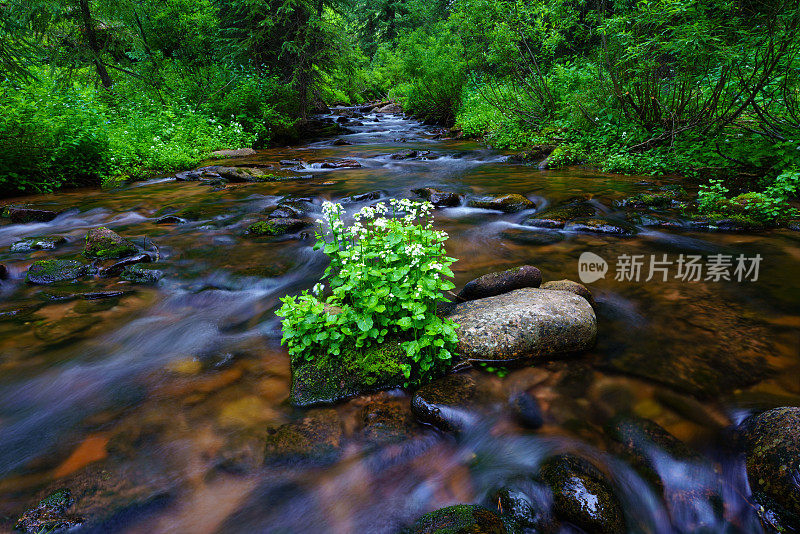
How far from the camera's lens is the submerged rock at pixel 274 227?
21.8ft

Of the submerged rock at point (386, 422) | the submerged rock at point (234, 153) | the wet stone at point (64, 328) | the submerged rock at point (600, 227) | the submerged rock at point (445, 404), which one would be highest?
the submerged rock at point (234, 153)

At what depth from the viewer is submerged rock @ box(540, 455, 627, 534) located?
2.06 meters

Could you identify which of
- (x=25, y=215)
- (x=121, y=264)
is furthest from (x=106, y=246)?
(x=25, y=215)

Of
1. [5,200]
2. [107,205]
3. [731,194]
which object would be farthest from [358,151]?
[731,194]

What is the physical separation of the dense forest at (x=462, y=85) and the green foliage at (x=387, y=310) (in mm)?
6144

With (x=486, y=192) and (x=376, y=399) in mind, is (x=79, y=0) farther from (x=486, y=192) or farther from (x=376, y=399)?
(x=376, y=399)

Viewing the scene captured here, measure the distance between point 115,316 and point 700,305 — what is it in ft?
21.0

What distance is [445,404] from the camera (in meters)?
2.89

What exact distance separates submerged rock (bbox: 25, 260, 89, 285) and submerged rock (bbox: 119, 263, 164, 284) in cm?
52

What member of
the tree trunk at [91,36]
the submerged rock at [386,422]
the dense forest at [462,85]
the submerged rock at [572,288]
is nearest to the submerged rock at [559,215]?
the dense forest at [462,85]

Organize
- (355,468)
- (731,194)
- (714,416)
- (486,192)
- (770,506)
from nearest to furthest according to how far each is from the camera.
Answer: (770,506) → (355,468) → (714,416) → (731,194) → (486,192)

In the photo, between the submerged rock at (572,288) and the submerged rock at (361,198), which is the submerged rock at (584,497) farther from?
the submerged rock at (361,198)

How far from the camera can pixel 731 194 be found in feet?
23.2

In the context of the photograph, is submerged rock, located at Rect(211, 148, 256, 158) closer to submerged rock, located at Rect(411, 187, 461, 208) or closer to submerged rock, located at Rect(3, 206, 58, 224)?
submerged rock, located at Rect(3, 206, 58, 224)
